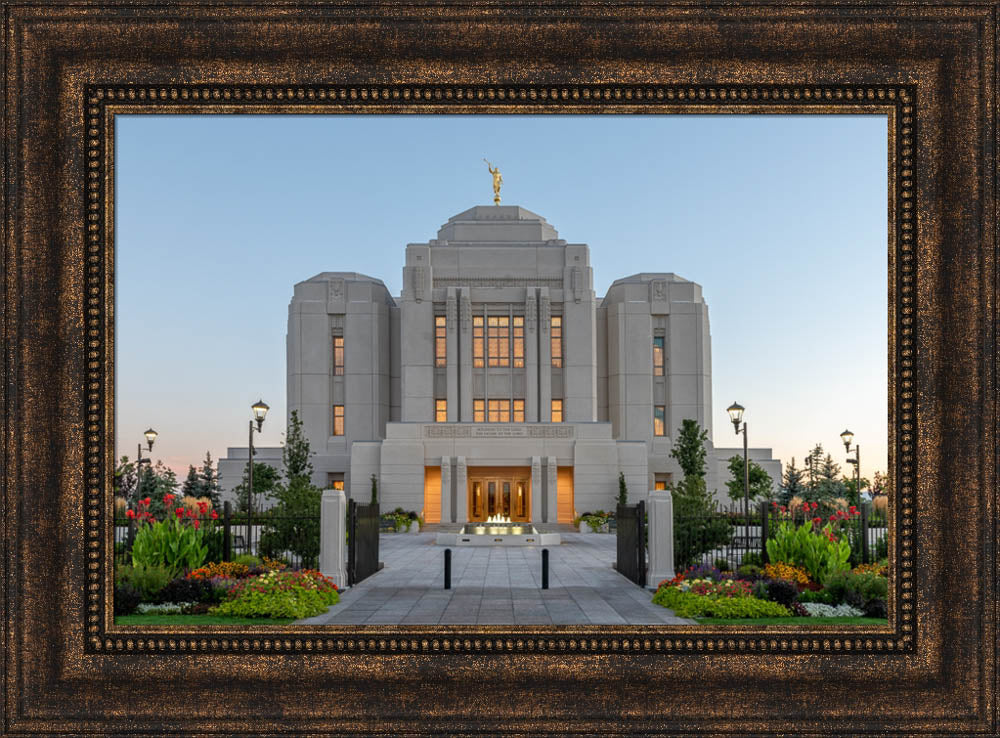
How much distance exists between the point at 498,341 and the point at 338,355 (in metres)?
10.8

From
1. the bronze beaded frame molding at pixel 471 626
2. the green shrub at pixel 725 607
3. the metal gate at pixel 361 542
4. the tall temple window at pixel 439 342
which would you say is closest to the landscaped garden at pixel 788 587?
the green shrub at pixel 725 607

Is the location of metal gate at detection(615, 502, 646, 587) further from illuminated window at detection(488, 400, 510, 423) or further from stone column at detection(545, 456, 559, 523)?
illuminated window at detection(488, 400, 510, 423)

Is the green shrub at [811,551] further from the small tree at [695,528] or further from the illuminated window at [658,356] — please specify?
the illuminated window at [658,356]

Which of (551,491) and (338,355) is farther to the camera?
(338,355)

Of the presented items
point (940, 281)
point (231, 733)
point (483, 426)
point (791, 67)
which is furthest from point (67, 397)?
point (483, 426)

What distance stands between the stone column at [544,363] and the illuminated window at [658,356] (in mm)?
7445

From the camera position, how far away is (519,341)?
50562mm

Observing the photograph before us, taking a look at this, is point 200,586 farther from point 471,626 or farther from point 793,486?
point 793,486

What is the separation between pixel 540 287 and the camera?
49656 millimetres

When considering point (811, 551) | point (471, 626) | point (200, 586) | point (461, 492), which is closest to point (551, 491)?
point (461, 492)

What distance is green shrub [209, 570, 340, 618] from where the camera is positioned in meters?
11.6

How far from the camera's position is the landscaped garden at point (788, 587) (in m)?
11.6

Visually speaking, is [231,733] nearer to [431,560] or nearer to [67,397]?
[67,397]

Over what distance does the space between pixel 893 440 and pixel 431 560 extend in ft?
69.5
